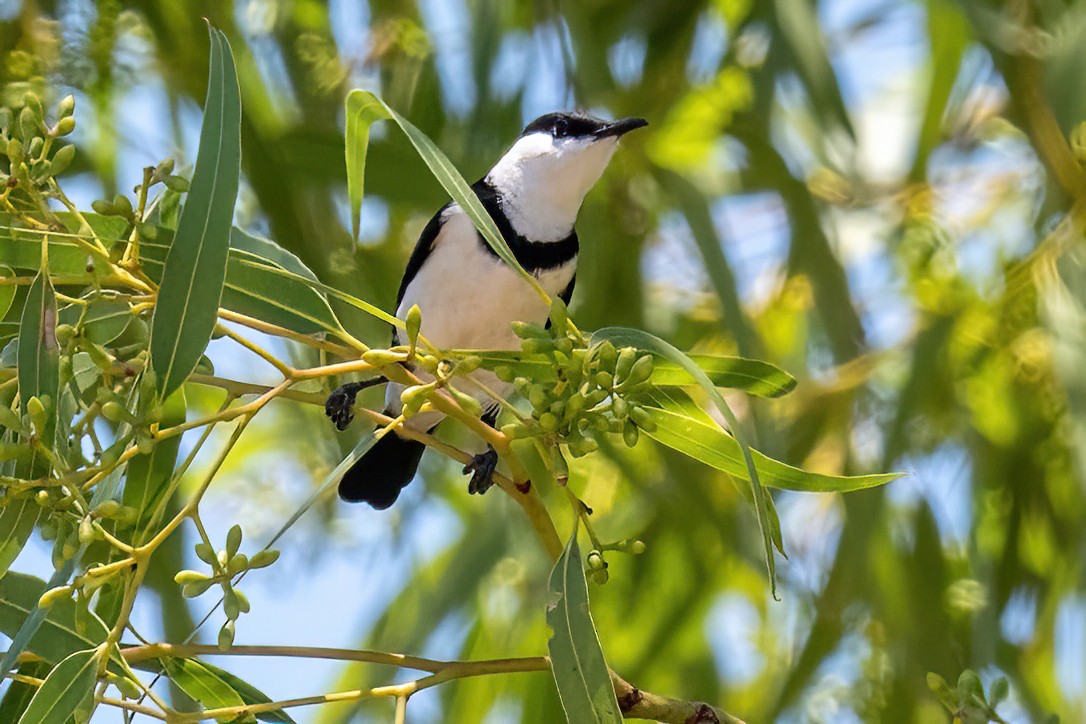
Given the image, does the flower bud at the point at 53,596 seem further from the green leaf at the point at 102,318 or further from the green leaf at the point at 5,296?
the green leaf at the point at 5,296

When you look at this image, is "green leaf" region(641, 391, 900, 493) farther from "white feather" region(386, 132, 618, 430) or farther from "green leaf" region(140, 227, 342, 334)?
"white feather" region(386, 132, 618, 430)

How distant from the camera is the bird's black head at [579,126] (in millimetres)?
2406

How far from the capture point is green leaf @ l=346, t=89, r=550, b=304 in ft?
4.10

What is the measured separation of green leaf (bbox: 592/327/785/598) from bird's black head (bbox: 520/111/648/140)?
121 centimetres

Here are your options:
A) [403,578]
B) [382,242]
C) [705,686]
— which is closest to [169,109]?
[382,242]

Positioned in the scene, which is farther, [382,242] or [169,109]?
[382,242]

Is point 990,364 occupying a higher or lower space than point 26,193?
lower

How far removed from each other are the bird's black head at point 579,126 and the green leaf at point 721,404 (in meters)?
1.21

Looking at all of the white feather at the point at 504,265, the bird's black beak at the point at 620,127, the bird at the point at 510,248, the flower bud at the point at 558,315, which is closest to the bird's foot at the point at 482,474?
the bird at the point at 510,248

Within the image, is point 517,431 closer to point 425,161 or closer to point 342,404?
point 425,161

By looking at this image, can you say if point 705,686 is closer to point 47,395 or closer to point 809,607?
point 809,607

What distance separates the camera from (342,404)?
233 cm

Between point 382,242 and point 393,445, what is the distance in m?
0.39

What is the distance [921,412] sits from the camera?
263cm
